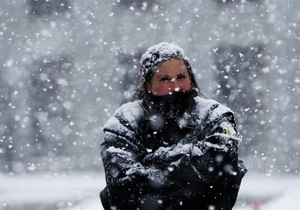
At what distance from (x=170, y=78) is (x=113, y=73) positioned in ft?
48.1

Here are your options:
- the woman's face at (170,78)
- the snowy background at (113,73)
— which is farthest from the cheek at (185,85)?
the snowy background at (113,73)

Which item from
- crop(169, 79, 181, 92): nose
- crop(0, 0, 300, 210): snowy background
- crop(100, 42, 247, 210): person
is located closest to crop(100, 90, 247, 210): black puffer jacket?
crop(100, 42, 247, 210): person

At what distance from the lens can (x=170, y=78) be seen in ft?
9.63

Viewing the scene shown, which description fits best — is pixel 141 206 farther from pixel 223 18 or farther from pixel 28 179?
pixel 28 179

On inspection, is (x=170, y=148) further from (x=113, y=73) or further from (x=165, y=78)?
(x=113, y=73)

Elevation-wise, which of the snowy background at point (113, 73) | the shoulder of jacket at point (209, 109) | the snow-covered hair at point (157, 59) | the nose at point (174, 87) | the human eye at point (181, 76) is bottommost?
the shoulder of jacket at point (209, 109)

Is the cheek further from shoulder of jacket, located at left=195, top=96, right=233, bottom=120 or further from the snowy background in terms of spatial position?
the snowy background

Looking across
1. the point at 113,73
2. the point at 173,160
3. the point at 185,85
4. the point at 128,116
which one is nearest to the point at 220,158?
Result: the point at 173,160

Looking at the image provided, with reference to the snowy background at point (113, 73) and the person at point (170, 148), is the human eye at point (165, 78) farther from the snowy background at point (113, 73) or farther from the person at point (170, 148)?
the snowy background at point (113, 73)

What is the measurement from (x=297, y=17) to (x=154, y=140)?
14.7 m

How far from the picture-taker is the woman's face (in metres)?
2.92

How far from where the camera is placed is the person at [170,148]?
283 centimetres

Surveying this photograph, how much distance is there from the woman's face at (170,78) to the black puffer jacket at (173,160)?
91 millimetres

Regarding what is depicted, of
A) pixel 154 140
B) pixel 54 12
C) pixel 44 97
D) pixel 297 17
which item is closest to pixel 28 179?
pixel 44 97
